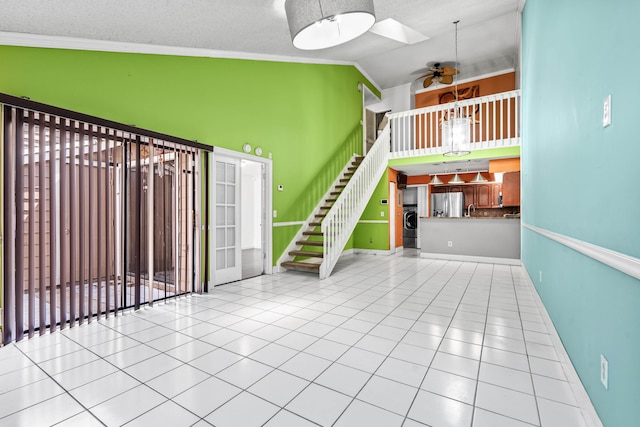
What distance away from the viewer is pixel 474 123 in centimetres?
624

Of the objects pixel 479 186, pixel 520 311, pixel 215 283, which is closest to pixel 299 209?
pixel 215 283

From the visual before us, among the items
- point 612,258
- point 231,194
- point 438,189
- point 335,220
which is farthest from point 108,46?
point 438,189

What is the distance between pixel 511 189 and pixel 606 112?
6.87 meters

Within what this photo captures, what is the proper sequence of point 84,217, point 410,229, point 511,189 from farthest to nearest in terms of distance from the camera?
point 410,229 < point 511,189 < point 84,217

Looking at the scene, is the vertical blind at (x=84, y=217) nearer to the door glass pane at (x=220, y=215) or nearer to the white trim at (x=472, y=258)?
the door glass pane at (x=220, y=215)

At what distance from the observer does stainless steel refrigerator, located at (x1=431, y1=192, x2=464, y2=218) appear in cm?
1010

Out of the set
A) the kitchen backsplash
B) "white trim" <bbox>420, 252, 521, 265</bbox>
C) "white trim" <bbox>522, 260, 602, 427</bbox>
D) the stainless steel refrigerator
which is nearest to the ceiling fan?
the stainless steel refrigerator

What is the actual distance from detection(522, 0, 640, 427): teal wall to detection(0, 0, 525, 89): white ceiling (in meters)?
3.48

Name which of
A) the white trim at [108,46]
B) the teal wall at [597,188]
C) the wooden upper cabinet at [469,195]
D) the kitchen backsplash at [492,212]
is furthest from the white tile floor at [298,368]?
the wooden upper cabinet at [469,195]

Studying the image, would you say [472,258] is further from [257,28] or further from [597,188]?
[257,28]

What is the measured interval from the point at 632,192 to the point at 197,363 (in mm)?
2882

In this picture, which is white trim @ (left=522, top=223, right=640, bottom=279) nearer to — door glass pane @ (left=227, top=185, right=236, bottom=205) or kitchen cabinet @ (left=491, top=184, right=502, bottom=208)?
door glass pane @ (left=227, top=185, right=236, bottom=205)

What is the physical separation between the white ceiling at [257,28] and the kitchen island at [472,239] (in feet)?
14.6

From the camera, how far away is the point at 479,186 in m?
10.1
